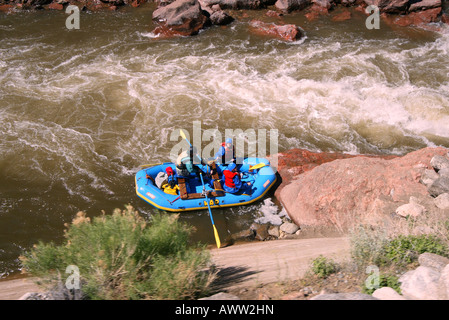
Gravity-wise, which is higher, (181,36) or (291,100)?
(181,36)

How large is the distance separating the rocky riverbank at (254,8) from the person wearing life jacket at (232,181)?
26.5ft

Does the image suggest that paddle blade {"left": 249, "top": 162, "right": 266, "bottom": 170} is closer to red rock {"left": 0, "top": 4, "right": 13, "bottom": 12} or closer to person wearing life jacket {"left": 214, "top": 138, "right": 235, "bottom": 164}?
person wearing life jacket {"left": 214, "top": 138, "right": 235, "bottom": 164}

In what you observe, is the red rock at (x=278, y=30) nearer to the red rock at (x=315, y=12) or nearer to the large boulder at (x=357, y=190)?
the red rock at (x=315, y=12)

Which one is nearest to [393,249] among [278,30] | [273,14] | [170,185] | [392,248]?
[392,248]

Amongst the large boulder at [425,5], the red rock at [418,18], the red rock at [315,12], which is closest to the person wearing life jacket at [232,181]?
the red rock at [315,12]

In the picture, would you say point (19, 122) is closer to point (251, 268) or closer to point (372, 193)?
point (251, 268)

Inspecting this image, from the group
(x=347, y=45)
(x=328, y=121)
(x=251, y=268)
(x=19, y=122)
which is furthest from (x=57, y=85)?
(x=347, y=45)

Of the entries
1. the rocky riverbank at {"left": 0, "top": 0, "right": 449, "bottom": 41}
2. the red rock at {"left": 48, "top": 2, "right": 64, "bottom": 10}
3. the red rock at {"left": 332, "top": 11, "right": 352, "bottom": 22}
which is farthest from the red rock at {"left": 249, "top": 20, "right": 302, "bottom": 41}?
the red rock at {"left": 48, "top": 2, "right": 64, "bottom": 10}

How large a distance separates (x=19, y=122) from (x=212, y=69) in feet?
20.0

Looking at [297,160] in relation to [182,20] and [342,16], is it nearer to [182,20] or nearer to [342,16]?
[182,20]

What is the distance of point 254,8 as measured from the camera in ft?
54.8
